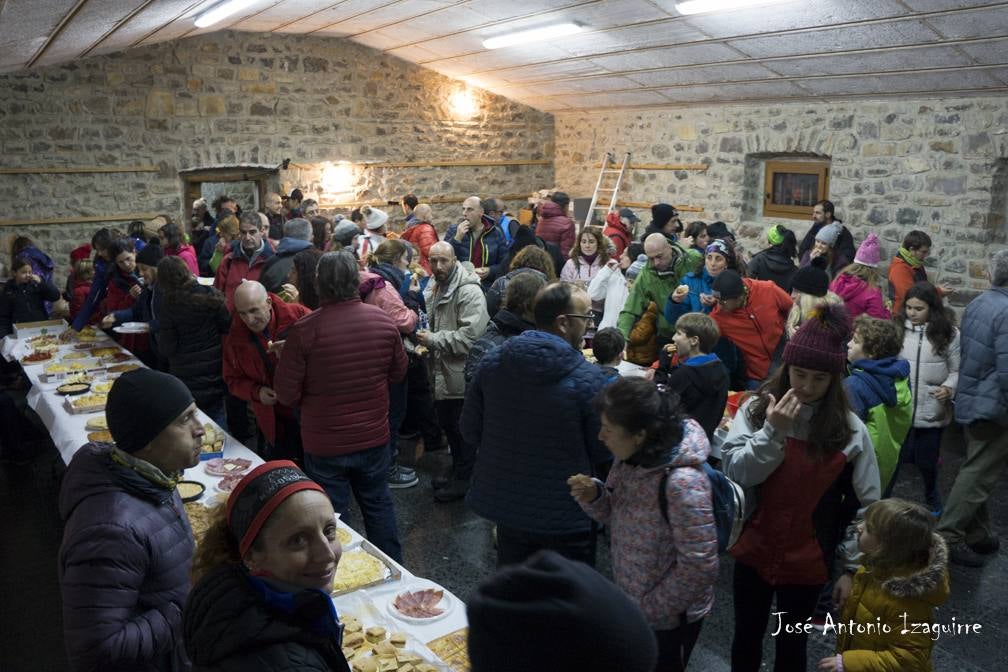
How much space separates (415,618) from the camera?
2.65m

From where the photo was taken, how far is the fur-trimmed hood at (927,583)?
2.57 m

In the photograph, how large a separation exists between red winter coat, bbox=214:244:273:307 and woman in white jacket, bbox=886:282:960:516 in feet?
14.9

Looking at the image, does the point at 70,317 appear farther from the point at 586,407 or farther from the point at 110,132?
the point at 586,407

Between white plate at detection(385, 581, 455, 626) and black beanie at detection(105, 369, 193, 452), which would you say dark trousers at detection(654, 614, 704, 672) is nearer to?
white plate at detection(385, 581, 455, 626)

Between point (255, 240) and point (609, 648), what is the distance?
603 cm

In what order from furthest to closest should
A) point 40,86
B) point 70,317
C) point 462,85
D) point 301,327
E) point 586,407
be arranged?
point 462,85
point 40,86
point 70,317
point 301,327
point 586,407

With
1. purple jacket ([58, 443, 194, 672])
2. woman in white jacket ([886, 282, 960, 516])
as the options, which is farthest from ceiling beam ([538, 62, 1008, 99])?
purple jacket ([58, 443, 194, 672])

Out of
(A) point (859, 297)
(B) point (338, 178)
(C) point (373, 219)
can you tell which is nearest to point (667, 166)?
(B) point (338, 178)

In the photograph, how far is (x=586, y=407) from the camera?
10.0 ft

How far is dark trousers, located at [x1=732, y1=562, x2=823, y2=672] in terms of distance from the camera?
2.86 meters

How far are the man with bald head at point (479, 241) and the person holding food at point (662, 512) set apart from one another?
17.7 ft

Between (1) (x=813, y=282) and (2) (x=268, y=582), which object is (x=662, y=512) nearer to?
(2) (x=268, y=582)

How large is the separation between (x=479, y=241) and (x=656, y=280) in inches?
107

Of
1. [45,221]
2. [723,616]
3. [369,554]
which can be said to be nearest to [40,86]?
[45,221]
